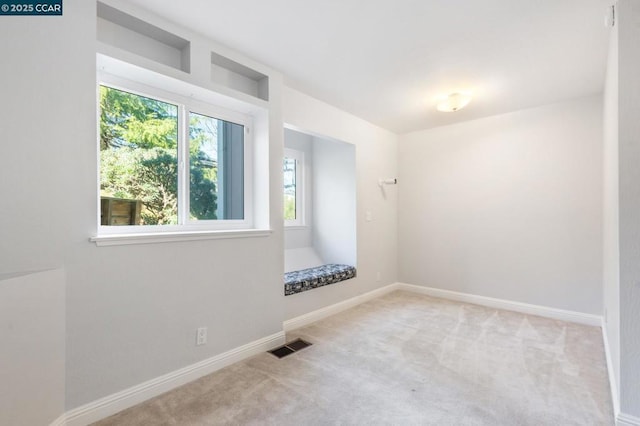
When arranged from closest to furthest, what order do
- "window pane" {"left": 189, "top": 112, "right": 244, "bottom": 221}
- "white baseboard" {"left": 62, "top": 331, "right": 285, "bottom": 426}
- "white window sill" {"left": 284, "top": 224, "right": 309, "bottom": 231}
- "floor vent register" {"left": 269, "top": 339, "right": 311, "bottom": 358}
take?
"white baseboard" {"left": 62, "top": 331, "right": 285, "bottom": 426} < "window pane" {"left": 189, "top": 112, "right": 244, "bottom": 221} < "floor vent register" {"left": 269, "top": 339, "right": 311, "bottom": 358} < "white window sill" {"left": 284, "top": 224, "right": 309, "bottom": 231}

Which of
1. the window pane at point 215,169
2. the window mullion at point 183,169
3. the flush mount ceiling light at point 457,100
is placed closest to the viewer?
the window mullion at point 183,169

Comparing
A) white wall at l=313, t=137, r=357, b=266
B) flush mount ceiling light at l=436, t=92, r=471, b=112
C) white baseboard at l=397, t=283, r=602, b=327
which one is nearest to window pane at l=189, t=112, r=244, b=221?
white wall at l=313, t=137, r=357, b=266

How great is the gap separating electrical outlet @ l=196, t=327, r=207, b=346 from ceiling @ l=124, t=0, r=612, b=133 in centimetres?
212

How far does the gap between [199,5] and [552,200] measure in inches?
151

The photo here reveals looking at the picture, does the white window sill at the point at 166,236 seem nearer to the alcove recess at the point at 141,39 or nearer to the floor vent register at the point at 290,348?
the floor vent register at the point at 290,348

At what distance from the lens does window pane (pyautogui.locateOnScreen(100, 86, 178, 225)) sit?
202cm

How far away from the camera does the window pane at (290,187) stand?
4.30 metres

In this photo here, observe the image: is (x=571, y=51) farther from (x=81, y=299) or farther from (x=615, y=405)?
(x=81, y=299)

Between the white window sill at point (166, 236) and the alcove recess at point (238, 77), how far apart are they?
1182 millimetres

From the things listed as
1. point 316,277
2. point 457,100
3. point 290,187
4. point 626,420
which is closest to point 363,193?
point 290,187

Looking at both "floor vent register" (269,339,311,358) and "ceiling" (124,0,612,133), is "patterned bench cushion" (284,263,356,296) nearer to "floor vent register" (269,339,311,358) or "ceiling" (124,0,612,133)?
"floor vent register" (269,339,311,358)

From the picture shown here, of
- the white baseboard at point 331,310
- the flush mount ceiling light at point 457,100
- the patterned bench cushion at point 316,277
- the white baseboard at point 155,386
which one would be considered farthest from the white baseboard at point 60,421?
the flush mount ceiling light at point 457,100

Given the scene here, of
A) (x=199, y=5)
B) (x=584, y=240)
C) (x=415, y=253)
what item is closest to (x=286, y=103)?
(x=199, y=5)

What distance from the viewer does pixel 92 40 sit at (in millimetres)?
1742
